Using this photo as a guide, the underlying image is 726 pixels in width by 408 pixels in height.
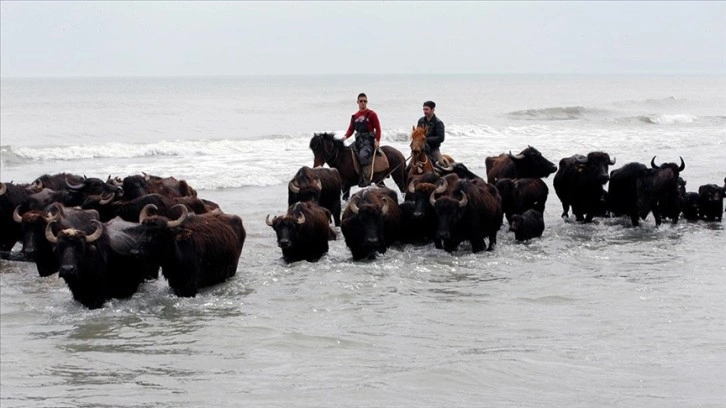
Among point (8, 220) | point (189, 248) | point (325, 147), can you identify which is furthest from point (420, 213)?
point (8, 220)

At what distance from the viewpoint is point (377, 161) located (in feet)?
71.3

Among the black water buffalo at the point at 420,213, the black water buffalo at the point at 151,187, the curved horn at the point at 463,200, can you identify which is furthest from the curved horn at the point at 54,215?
the curved horn at the point at 463,200

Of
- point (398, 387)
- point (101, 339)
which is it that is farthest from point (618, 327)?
point (101, 339)

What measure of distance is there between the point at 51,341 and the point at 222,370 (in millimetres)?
2251

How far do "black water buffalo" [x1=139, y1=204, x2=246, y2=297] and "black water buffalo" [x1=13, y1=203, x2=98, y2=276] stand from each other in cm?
92

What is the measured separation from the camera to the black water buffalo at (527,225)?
56.5 feet

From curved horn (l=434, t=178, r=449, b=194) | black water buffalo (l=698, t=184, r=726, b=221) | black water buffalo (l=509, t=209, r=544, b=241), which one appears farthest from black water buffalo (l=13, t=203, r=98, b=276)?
black water buffalo (l=698, t=184, r=726, b=221)

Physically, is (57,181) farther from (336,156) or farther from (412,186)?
(412,186)

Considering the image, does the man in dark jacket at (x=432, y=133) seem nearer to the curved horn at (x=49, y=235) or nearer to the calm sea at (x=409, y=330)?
the calm sea at (x=409, y=330)

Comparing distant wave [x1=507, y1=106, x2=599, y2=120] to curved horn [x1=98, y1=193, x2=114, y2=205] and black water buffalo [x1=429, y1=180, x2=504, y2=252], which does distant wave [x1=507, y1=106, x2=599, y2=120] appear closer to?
black water buffalo [x1=429, y1=180, x2=504, y2=252]

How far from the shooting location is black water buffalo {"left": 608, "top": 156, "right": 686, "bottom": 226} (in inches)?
734

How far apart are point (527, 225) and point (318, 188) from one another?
368 centimetres

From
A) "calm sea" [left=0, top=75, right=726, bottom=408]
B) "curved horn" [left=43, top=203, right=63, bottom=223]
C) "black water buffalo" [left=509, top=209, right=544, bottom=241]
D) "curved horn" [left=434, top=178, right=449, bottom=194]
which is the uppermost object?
"curved horn" [left=434, top=178, right=449, bottom=194]

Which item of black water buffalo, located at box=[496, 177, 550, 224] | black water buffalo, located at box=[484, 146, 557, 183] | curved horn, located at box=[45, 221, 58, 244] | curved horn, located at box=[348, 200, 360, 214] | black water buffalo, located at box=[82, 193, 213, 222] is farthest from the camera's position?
black water buffalo, located at box=[484, 146, 557, 183]
